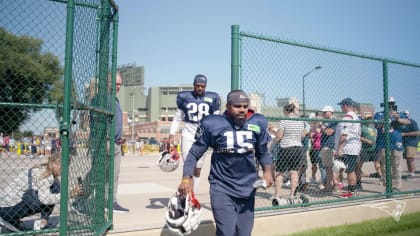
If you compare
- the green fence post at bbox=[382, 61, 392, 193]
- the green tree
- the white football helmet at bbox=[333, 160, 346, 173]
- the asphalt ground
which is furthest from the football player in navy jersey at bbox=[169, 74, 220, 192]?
the green fence post at bbox=[382, 61, 392, 193]

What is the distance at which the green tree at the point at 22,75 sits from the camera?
7.11m

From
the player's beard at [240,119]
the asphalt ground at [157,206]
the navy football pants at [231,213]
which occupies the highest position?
the player's beard at [240,119]

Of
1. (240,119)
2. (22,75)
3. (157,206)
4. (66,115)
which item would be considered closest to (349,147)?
(157,206)

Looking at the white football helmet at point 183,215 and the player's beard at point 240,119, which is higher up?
the player's beard at point 240,119

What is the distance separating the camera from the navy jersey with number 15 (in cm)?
382

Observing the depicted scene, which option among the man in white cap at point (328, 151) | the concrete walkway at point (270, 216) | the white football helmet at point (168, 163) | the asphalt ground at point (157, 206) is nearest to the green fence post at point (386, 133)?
the concrete walkway at point (270, 216)

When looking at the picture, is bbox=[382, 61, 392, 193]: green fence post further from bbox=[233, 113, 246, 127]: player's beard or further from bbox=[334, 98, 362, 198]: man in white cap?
bbox=[233, 113, 246, 127]: player's beard

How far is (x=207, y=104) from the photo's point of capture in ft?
19.3

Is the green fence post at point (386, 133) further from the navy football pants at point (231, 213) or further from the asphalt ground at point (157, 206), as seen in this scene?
the navy football pants at point (231, 213)

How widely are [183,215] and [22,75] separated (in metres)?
6.42

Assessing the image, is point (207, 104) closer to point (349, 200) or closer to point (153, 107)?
point (349, 200)

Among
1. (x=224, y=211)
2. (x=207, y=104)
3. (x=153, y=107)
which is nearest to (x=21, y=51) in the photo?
(x=207, y=104)

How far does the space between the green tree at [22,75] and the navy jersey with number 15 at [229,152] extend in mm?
3249

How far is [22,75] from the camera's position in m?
8.20
